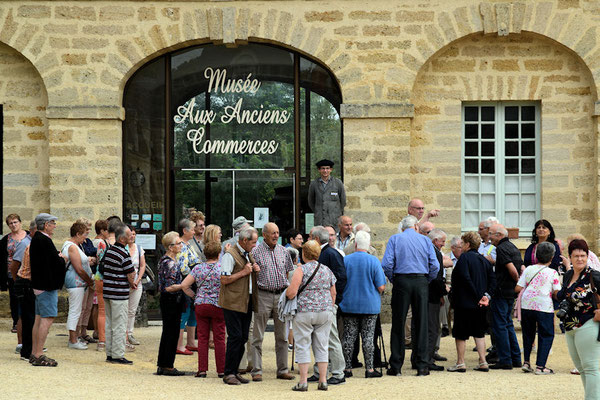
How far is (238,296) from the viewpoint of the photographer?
377 inches

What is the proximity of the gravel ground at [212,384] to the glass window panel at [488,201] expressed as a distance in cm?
382

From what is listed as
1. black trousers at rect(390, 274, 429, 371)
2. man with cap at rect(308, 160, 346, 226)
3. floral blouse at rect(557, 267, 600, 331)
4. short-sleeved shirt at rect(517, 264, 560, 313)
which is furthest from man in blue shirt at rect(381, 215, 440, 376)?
man with cap at rect(308, 160, 346, 226)

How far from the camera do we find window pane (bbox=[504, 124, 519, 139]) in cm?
1436

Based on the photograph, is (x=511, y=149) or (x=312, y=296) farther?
(x=511, y=149)

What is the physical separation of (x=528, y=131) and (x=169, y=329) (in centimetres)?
708

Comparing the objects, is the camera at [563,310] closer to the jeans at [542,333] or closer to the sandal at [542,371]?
the jeans at [542,333]

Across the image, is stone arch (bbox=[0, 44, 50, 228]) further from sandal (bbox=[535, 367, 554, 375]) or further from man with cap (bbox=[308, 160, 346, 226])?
sandal (bbox=[535, 367, 554, 375])

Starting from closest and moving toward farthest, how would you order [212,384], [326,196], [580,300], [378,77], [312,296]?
[580,300] < [312,296] < [212,384] < [326,196] < [378,77]

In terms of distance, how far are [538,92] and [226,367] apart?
722 centimetres

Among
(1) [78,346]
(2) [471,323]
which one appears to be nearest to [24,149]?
(1) [78,346]

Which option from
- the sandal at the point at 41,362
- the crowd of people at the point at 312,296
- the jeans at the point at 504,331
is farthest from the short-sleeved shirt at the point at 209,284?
the jeans at the point at 504,331

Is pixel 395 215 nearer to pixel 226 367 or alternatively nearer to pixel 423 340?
pixel 423 340

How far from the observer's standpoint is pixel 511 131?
47.1ft

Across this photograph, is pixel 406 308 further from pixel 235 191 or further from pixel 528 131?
pixel 528 131
